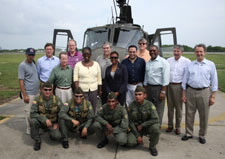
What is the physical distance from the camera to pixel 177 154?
3520mm

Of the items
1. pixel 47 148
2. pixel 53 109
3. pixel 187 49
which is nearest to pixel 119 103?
pixel 53 109

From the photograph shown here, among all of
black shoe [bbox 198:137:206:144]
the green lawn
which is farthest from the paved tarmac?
the green lawn

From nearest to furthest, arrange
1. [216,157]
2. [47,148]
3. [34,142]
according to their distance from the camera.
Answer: [216,157], [47,148], [34,142]

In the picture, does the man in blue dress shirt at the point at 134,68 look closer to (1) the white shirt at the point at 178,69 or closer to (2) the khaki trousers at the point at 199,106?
(1) the white shirt at the point at 178,69

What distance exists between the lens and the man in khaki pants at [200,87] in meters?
3.88

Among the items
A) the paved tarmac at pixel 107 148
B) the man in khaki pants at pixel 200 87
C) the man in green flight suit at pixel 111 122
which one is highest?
the man in khaki pants at pixel 200 87

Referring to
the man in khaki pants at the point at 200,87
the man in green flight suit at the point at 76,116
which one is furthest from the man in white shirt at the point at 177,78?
the man in green flight suit at the point at 76,116

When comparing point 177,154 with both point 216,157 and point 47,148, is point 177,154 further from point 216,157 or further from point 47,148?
point 47,148

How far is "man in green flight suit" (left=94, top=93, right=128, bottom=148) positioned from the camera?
370cm

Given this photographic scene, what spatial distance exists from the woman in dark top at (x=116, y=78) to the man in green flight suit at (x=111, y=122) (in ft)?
1.12

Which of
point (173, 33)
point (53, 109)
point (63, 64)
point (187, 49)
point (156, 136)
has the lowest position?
point (156, 136)

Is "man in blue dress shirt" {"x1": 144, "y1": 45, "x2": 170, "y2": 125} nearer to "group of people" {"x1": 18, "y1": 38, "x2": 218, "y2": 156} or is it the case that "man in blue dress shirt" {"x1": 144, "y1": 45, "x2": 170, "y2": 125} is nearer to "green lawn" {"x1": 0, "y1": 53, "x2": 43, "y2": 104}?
"group of people" {"x1": 18, "y1": 38, "x2": 218, "y2": 156}

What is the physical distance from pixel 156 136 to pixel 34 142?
2.34 meters

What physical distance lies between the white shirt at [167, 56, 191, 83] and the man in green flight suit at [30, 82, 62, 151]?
2355 mm
